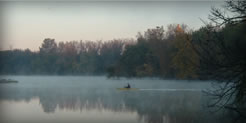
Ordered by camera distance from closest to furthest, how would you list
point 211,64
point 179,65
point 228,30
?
1. point 211,64
2. point 228,30
3. point 179,65

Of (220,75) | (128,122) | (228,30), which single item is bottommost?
(128,122)

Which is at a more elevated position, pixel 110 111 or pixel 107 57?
pixel 107 57

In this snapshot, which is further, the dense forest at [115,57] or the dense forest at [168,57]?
the dense forest at [115,57]

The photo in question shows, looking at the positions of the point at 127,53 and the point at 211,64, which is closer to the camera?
the point at 211,64

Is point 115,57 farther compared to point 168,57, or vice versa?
point 115,57

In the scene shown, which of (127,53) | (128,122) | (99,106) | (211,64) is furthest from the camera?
(127,53)

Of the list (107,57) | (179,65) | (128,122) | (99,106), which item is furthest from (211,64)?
(107,57)

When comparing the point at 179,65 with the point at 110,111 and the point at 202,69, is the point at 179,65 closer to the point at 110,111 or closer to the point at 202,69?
the point at 110,111

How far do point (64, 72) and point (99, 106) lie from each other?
4970cm

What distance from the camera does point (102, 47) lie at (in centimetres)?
6231

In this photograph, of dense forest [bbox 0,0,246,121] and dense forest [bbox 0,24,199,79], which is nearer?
dense forest [bbox 0,0,246,121]

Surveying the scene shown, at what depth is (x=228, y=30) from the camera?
29.8 feet

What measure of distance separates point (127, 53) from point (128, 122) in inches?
1337

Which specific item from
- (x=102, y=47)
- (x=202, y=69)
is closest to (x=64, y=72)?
(x=102, y=47)
